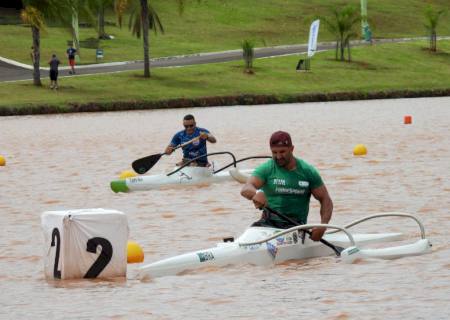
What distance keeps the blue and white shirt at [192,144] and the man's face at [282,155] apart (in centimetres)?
984

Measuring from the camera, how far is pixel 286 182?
15.4 meters

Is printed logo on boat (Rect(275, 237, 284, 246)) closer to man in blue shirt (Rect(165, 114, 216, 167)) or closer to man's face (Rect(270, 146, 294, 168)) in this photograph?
man's face (Rect(270, 146, 294, 168))

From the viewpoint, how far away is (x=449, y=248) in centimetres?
1653

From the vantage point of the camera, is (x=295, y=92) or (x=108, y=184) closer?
(x=108, y=184)

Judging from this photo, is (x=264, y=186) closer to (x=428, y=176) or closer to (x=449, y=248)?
(x=449, y=248)

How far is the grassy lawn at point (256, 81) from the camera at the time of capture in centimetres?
5750

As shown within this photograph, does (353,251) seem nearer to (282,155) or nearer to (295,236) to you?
(295,236)

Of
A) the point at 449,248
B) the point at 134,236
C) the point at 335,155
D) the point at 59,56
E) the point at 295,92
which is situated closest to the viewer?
the point at 449,248

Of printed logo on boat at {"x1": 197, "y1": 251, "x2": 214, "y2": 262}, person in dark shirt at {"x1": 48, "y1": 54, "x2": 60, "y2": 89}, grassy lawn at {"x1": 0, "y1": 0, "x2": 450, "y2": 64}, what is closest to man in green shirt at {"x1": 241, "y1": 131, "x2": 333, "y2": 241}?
printed logo on boat at {"x1": 197, "y1": 251, "x2": 214, "y2": 262}

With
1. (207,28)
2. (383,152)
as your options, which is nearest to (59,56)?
(207,28)

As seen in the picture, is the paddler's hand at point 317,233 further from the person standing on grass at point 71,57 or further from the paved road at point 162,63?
the person standing on grass at point 71,57

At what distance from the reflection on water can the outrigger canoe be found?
0.45 ft

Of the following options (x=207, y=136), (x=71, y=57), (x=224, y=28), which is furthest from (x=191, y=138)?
(x=224, y=28)

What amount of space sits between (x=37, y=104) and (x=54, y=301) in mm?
40651
